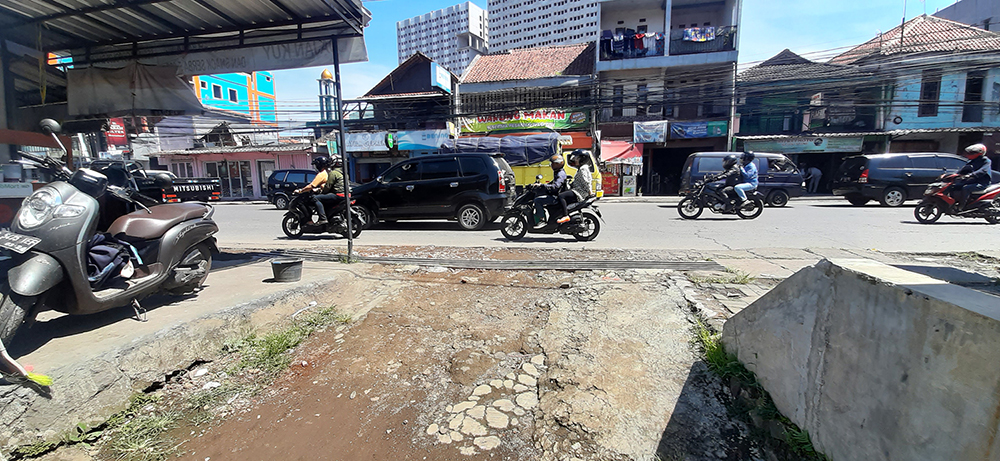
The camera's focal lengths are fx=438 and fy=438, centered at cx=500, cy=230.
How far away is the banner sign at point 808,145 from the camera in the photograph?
776 inches

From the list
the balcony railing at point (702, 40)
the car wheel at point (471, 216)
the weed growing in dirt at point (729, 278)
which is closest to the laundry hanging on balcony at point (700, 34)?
the balcony railing at point (702, 40)

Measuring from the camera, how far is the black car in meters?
12.3

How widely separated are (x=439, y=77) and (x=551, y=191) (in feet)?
52.4

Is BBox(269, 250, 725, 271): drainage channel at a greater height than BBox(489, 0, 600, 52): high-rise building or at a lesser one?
lesser

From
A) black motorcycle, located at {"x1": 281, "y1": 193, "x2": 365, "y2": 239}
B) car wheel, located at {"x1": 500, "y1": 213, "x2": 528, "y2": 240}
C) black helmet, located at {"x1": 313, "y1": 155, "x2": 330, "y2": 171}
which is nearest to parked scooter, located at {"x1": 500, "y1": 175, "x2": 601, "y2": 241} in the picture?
car wheel, located at {"x1": 500, "y1": 213, "x2": 528, "y2": 240}

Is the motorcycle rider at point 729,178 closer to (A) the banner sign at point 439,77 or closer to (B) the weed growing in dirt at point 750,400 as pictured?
(B) the weed growing in dirt at point 750,400

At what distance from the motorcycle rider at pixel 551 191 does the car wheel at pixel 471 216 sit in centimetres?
188

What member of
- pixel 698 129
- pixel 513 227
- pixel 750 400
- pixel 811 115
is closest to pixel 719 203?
pixel 513 227

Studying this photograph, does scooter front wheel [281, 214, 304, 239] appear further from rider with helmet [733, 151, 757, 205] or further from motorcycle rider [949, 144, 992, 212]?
motorcycle rider [949, 144, 992, 212]

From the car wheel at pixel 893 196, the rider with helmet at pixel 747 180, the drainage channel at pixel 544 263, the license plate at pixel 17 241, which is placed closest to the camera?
the license plate at pixel 17 241

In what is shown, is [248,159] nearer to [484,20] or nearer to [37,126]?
[37,126]

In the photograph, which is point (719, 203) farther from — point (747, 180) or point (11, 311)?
point (11, 311)

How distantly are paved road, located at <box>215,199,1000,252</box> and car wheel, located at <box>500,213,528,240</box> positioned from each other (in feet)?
0.48

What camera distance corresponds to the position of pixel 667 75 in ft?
71.5
